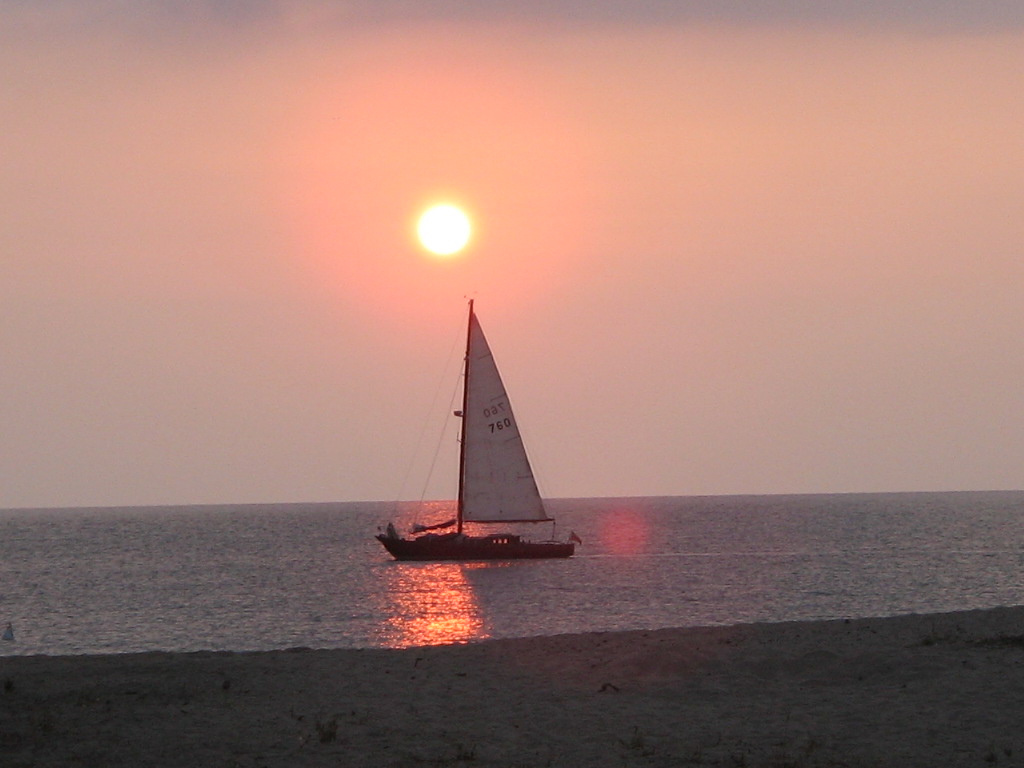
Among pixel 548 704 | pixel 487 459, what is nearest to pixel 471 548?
pixel 487 459

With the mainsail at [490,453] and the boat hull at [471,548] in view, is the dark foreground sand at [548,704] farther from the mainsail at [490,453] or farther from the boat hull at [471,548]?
the boat hull at [471,548]

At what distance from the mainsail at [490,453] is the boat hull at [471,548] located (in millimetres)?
4210

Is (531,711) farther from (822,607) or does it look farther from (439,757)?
(822,607)

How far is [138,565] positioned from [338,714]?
102 m

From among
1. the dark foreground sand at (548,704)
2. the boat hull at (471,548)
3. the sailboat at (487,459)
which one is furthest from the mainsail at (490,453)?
the dark foreground sand at (548,704)

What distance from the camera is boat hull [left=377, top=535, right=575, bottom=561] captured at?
331 ft

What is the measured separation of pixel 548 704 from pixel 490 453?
7191 cm

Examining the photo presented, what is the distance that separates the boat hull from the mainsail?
13.8 feet

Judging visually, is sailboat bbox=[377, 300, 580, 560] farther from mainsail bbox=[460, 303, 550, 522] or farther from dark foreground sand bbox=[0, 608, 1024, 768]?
dark foreground sand bbox=[0, 608, 1024, 768]

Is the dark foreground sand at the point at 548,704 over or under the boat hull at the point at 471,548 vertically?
under

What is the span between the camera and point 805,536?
536ft

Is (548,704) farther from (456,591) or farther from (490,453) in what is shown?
(490,453)

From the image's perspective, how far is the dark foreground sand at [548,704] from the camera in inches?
760

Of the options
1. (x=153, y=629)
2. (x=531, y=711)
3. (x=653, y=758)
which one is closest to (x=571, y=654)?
(x=531, y=711)
